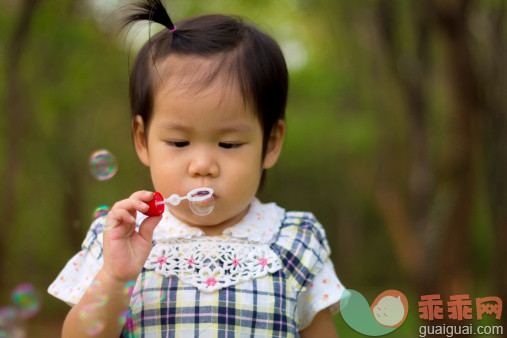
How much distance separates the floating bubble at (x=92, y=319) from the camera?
1380 millimetres

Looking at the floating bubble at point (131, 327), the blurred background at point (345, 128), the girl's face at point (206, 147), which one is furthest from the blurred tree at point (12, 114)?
the floating bubble at point (131, 327)

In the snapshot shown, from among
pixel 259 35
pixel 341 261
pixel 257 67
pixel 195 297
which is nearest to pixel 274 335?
pixel 195 297

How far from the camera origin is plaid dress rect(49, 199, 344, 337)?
4.61 feet

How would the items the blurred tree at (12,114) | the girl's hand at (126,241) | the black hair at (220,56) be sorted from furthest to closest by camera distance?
the blurred tree at (12,114), the black hair at (220,56), the girl's hand at (126,241)

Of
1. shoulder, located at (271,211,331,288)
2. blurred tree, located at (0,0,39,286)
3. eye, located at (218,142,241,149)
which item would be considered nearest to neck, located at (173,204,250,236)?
shoulder, located at (271,211,331,288)

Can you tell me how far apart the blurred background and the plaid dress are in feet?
1.78

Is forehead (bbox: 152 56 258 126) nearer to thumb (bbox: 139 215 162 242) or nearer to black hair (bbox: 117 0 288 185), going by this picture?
black hair (bbox: 117 0 288 185)

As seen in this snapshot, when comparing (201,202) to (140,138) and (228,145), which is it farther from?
(140,138)

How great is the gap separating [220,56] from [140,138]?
328 mm

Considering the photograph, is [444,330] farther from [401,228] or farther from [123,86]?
[123,86]

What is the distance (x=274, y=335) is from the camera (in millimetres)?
1413

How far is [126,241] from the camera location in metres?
1.41

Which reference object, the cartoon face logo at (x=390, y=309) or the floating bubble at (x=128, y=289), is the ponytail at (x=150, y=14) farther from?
the cartoon face logo at (x=390, y=309)

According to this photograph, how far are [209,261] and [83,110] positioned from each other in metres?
7.57
